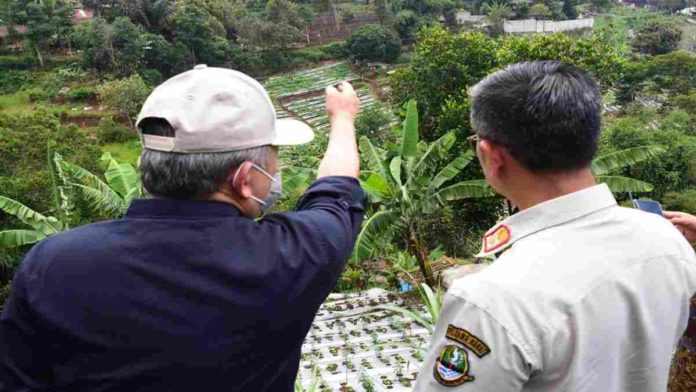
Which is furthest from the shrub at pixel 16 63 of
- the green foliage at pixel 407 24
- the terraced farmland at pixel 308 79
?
the green foliage at pixel 407 24

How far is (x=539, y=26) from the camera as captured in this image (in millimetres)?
35656

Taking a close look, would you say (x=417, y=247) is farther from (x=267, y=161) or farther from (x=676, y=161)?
(x=676, y=161)

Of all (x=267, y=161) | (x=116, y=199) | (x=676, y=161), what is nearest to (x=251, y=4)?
(x=676, y=161)

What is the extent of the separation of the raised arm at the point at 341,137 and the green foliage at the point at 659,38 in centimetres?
3337

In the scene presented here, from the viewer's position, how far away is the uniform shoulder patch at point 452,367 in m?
1.10

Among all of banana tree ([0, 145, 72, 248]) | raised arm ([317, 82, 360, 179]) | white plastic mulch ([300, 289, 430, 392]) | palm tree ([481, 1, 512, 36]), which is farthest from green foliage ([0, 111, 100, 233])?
palm tree ([481, 1, 512, 36])

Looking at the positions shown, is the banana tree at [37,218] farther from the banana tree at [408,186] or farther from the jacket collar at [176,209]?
the jacket collar at [176,209]

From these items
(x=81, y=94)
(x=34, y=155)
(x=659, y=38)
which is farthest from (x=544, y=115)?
(x=659, y=38)

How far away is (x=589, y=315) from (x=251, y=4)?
1481 inches

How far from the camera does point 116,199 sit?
6438 millimetres

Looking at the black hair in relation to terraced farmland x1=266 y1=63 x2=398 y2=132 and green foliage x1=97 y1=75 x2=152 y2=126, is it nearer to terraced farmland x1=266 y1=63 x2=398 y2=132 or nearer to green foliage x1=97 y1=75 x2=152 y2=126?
green foliage x1=97 y1=75 x2=152 y2=126

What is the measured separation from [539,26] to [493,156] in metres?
37.8

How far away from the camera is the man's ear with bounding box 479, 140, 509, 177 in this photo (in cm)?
126

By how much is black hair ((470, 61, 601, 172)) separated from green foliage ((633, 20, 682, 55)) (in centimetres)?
3347
